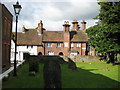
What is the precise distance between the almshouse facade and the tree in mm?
19991

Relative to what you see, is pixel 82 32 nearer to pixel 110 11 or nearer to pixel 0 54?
pixel 110 11

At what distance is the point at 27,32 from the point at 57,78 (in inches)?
1910

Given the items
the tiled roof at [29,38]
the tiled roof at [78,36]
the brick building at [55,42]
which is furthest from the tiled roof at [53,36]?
the tiled roof at [78,36]

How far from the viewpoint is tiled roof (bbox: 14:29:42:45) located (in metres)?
54.0

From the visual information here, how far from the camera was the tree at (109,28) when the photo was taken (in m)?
30.5

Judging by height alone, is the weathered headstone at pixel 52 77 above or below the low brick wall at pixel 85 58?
above

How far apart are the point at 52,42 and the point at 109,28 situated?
2633cm

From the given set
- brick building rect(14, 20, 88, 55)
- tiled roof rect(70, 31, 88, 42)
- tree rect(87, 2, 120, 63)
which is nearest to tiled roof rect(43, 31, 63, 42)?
brick building rect(14, 20, 88, 55)

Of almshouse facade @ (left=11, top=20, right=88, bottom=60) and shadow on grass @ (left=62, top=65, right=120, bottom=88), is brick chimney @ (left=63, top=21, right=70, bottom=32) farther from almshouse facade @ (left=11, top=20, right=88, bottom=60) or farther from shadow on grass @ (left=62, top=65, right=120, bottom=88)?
shadow on grass @ (left=62, top=65, right=120, bottom=88)

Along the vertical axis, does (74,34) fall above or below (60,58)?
above

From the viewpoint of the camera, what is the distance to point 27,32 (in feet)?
187

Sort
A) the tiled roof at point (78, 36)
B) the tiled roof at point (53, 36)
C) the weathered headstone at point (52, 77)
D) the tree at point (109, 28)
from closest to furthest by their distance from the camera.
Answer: the weathered headstone at point (52, 77), the tree at point (109, 28), the tiled roof at point (53, 36), the tiled roof at point (78, 36)

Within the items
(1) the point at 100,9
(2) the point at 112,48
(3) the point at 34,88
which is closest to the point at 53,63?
(3) the point at 34,88

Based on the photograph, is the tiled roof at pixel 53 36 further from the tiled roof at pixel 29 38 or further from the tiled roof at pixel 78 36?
the tiled roof at pixel 78 36
